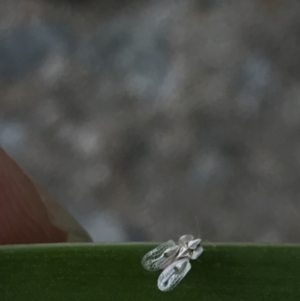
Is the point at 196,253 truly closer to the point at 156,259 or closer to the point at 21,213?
the point at 156,259

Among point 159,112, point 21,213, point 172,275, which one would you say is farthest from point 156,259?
point 159,112

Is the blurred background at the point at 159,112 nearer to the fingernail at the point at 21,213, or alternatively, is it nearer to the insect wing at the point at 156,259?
the fingernail at the point at 21,213

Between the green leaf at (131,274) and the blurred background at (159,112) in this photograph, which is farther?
the blurred background at (159,112)

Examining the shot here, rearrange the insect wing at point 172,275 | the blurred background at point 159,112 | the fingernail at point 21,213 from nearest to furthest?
the insect wing at point 172,275
the fingernail at point 21,213
the blurred background at point 159,112

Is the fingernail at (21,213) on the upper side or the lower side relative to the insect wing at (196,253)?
upper

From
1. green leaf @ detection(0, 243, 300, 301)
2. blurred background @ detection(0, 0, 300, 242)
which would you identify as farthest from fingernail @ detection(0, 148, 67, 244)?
blurred background @ detection(0, 0, 300, 242)

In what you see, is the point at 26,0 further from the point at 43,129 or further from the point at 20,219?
the point at 20,219

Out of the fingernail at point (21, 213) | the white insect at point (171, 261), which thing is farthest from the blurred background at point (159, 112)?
the white insect at point (171, 261)
